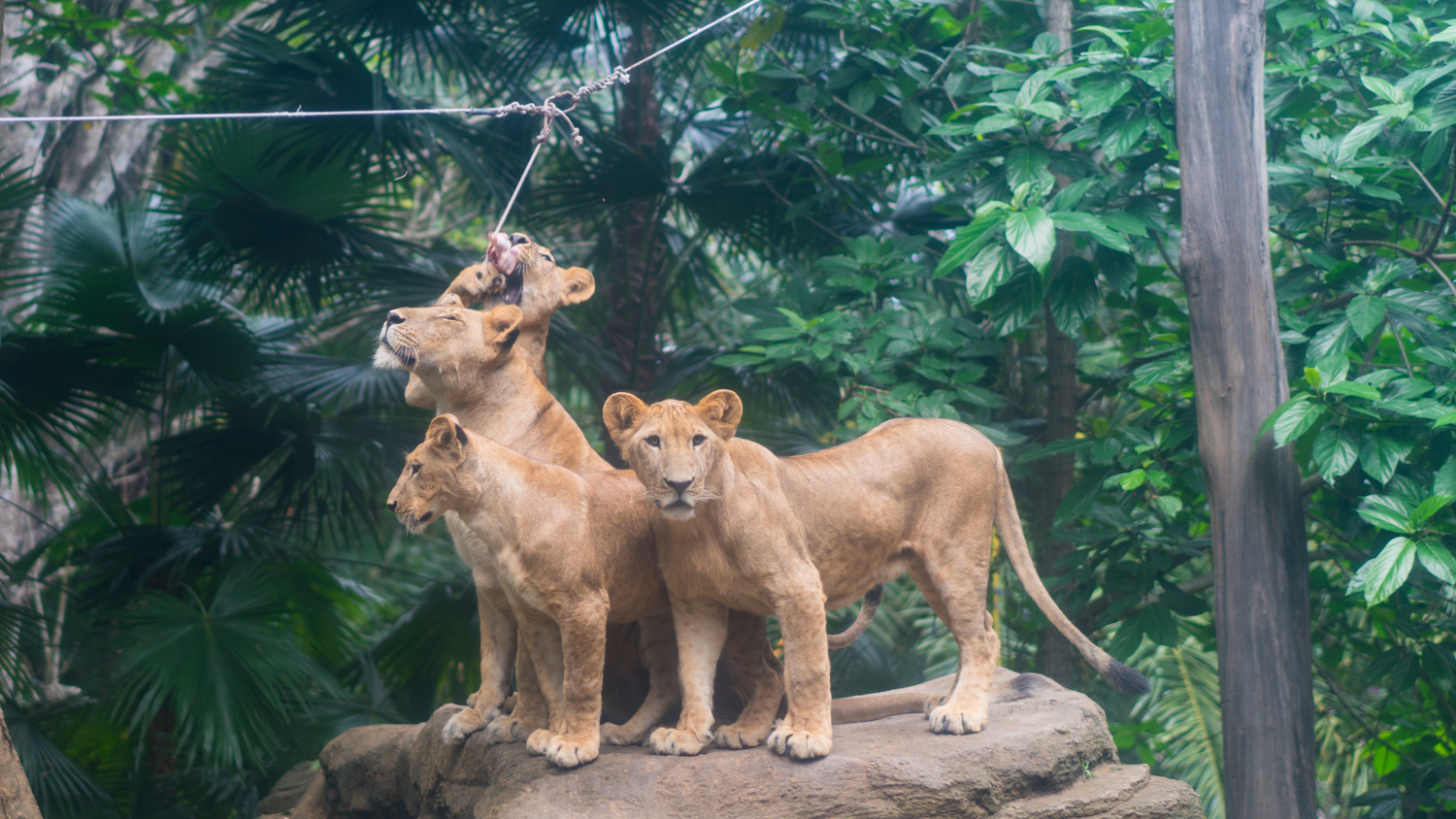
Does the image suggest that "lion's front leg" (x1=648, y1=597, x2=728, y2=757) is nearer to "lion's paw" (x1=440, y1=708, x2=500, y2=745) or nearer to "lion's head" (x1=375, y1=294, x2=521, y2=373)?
"lion's paw" (x1=440, y1=708, x2=500, y2=745)

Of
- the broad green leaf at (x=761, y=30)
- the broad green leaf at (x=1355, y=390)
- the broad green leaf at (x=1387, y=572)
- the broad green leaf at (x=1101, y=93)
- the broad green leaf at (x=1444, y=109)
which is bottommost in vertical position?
the broad green leaf at (x=1387, y=572)

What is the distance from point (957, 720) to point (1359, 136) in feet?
9.68

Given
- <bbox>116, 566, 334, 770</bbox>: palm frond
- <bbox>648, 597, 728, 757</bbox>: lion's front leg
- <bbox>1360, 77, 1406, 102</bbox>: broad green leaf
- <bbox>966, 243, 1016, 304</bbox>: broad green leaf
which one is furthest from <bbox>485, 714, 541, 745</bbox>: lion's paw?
<bbox>1360, 77, 1406, 102</bbox>: broad green leaf

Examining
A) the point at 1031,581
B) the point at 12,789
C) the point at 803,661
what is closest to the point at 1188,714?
the point at 1031,581

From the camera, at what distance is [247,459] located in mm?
6391

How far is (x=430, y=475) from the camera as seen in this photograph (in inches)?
132

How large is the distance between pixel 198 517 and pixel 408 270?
1.94 metres

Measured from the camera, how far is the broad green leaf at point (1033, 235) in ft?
14.4

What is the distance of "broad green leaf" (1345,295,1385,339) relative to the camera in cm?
450

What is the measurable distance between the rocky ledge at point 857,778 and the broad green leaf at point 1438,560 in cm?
122

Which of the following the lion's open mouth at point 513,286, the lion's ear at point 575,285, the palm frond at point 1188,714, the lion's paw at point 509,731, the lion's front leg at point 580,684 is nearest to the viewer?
the lion's front leg at point 580,684

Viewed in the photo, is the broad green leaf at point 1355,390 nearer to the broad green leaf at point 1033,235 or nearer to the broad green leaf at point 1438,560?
the broad green leaf at point 1438,560

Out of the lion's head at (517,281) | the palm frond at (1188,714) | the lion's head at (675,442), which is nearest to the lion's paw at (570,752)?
the lion's head at (675,442)

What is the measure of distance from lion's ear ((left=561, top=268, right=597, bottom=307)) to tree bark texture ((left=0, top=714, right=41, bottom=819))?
2.54 meters
